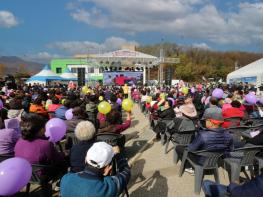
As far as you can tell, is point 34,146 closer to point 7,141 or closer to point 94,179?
point 7,141

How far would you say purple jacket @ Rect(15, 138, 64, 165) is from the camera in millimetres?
4137

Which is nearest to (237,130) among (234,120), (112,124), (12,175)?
(234,120)

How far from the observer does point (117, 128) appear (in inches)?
230

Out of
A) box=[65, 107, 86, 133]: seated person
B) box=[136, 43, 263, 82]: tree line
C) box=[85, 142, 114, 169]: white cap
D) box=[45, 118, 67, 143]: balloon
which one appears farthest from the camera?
box=[136, 43, 263, 82]: tree line

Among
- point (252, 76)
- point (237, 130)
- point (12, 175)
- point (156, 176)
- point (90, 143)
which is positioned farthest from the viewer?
point (252, 76)

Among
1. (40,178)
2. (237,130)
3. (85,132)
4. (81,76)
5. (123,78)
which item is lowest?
(40,178)

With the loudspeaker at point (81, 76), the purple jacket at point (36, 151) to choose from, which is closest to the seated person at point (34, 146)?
the purple jacket at point (36, 151)

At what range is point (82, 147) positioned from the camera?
421cm

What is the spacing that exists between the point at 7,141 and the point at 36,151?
0.74 metres

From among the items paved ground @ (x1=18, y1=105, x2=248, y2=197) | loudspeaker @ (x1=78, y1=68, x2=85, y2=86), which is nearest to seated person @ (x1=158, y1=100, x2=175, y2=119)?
paved ground @ (x1=18, y1=105, x2=248, y2=197)

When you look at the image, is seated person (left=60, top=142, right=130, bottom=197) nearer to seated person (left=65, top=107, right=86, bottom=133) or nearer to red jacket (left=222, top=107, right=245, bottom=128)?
seated person (left=65, top=107, right=86, bottom=133)

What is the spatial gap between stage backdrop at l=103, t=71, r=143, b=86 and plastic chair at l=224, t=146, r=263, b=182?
116 ft

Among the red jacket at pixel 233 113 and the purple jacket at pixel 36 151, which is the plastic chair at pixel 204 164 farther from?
the red jacket at pixel 233 113

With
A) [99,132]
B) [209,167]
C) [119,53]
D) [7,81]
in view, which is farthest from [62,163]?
[119,53]
